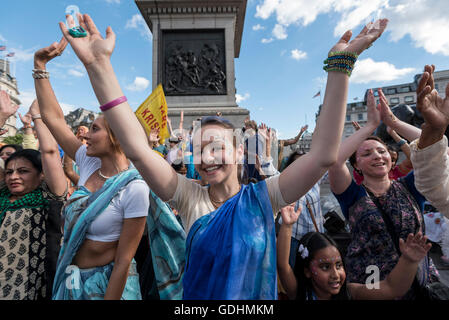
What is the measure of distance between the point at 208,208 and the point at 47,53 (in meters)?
1.88

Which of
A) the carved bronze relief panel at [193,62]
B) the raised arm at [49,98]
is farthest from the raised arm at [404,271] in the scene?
the carved bronze relief panel at [193,62]

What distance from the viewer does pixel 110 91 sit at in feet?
4.13

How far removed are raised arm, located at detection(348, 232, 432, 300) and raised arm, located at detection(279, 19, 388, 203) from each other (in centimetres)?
102

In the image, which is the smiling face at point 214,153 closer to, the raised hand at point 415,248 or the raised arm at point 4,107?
the raised hand at point 415,248

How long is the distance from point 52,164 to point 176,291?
4.77 feet

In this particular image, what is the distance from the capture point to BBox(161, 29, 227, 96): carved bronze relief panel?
10.2 m

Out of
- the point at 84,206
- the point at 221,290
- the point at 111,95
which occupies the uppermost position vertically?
the point at 111,95

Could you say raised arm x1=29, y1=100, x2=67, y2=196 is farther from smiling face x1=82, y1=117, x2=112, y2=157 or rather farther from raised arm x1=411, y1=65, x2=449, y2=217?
raised arm x1=411, y1=65, x2=449, y2=217

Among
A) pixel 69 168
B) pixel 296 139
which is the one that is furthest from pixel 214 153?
pixel 296 139

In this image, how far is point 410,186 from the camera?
7.32 feet

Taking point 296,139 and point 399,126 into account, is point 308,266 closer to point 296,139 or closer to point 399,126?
point 399,126

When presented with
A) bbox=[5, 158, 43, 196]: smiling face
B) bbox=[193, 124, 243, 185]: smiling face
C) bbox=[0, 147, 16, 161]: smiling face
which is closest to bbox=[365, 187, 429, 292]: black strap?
bbox=[193, 124, 243, 185]: smiling face
